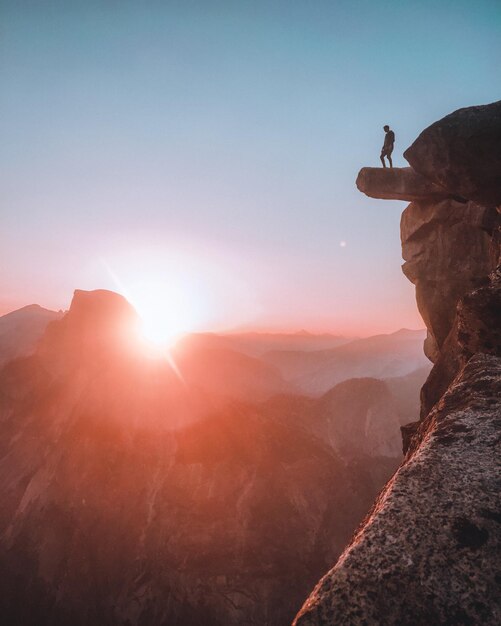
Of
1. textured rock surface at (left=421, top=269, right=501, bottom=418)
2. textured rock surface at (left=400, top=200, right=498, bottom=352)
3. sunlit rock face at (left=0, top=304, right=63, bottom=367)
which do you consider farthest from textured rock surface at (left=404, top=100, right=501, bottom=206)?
sunlit rock face at (left=0, top=304, right=63, bottom=367)

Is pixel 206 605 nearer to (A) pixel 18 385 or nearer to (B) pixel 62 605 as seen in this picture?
(B) pixel 62 605

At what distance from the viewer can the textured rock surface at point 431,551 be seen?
3.63m

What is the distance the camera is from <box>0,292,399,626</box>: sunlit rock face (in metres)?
38.7

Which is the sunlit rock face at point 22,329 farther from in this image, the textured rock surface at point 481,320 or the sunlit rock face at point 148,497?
the textured rock surface at point 481,320

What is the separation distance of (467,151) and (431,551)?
16.6m

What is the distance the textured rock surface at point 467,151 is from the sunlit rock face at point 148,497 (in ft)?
159

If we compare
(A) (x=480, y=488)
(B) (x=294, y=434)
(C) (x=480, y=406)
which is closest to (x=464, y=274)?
(C) (x=480, y=406)


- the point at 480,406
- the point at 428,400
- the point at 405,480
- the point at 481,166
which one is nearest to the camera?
the point at 405,480

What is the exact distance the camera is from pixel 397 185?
74.2 ft

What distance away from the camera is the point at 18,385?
198 feet

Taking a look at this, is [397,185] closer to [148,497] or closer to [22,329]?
[148,497]

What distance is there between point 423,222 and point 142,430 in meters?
52.6

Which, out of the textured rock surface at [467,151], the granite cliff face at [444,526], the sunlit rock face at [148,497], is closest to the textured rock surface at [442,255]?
the textured rock surface at [467,151]

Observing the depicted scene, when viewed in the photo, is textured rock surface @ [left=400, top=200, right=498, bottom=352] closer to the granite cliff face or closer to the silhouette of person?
the silhouette of person
